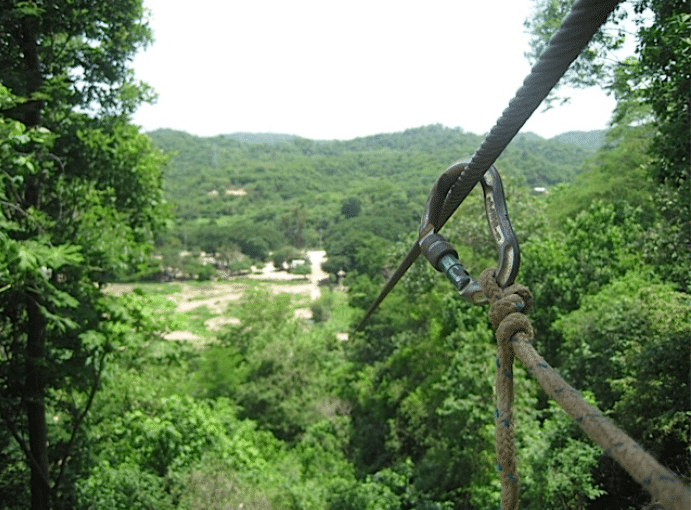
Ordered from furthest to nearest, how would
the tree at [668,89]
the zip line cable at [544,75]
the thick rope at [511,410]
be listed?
the tree at [668,89] < the zip line cable at [544,75] < the thick rope at [511,410]

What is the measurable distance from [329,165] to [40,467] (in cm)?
10694

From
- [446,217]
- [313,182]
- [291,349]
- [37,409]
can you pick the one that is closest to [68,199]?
[37,409]

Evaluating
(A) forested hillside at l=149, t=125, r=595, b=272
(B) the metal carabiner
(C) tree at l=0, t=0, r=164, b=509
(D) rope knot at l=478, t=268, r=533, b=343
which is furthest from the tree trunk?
(A) forested hillside at l=149, t=125, r=595, b=272

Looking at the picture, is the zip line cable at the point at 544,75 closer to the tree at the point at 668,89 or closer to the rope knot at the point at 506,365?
the rope knot at the point at 506,365

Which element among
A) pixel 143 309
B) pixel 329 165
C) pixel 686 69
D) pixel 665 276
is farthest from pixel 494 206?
pixel 329 165

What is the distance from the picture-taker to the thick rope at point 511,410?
496 mm

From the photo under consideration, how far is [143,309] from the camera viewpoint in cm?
528

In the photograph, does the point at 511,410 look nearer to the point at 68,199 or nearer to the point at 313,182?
the point at 68,199

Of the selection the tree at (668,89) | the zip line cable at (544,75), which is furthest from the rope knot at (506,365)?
the tree at (668,89)

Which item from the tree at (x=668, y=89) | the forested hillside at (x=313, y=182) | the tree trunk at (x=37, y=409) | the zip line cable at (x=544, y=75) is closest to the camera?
the zip line cable at (x=544, y=75)

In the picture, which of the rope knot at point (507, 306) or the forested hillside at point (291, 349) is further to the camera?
the forested hillside at point (291, 349)

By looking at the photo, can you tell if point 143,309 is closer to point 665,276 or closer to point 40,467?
point 40,467

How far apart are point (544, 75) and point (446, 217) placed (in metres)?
0.43

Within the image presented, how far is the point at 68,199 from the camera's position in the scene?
538cm
